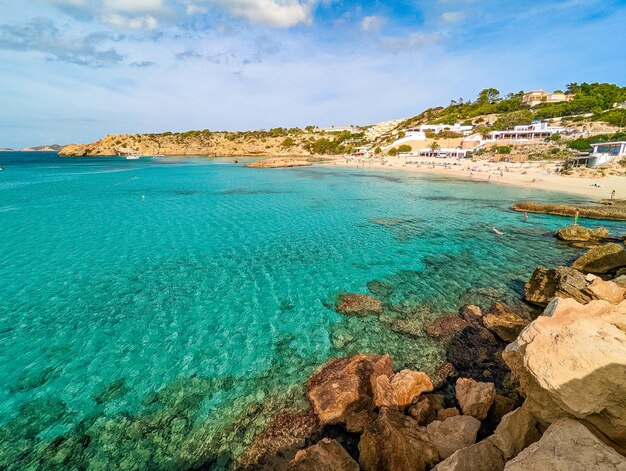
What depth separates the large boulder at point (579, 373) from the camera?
5.36m

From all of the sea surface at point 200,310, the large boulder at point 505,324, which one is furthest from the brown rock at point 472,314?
the sea surface at point 200,310

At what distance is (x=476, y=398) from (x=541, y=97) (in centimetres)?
16576

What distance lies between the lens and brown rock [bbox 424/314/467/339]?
11.8m

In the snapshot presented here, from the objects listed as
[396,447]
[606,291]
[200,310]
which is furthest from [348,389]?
[606,291]

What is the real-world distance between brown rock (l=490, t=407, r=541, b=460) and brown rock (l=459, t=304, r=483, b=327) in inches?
244

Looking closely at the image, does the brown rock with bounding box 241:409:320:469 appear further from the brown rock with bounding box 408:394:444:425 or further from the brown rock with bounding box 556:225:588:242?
the brown rock with bounding box 556:225:588:242

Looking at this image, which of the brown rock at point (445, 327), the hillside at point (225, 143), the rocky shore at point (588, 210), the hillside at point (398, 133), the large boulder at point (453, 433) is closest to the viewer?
the large boulder at point (453, 433)

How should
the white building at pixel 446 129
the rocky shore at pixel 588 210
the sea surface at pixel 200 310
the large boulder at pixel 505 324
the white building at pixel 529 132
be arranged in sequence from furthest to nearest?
the white building at pixel 446 129, the white building at pixel 529 132, the rocky shore at pixel 588 210, the large boulder at pixel 505 324, the sea surface at pixel 200 310

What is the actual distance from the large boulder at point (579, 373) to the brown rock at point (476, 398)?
5.15ft

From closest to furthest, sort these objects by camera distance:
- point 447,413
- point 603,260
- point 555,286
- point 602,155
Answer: point 447,413, point 555,286, point 603,260, point 602,155

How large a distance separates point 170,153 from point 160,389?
185m

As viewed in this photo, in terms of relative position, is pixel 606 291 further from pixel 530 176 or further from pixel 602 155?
pixel 602 155

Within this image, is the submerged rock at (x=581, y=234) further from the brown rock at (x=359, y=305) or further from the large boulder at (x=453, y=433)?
the large boulder at (x=453, y=433)

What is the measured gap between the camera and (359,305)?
13.9 m
